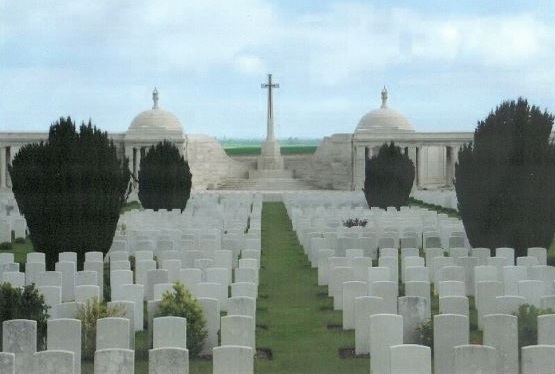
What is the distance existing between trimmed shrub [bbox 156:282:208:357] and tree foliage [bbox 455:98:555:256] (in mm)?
9278

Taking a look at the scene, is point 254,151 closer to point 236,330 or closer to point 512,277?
point 512,277

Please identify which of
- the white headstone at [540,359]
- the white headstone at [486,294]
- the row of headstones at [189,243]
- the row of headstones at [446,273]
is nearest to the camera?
the white headstone at [540,359]

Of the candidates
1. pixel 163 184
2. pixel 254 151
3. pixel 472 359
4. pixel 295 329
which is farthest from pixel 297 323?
pixel 254 151

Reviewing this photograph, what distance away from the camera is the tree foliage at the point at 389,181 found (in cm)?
3606

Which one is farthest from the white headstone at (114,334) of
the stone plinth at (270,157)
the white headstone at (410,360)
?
the stone plinth at (270,157)

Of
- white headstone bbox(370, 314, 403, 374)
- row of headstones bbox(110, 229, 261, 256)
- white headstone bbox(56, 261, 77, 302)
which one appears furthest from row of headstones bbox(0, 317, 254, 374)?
row of headstones bbox(110, 229, 261, 256)

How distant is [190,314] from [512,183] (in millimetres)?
9913

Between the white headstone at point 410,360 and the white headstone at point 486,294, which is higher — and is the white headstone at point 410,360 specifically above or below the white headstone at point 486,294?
below

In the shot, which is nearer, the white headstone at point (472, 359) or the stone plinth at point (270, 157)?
the white headstone at point (472, 359)

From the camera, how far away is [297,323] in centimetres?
1288

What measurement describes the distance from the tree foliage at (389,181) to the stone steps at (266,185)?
2880 cm

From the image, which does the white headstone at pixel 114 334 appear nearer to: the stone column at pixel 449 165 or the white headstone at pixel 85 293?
the white headstone at pixel 85 293

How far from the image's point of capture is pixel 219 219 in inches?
1006

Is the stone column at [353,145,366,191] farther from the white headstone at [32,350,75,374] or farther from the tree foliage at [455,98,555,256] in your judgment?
the white headstone at [32,350,75,374]
